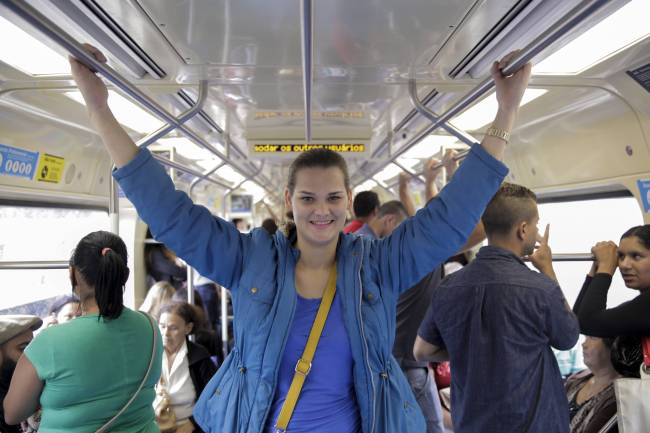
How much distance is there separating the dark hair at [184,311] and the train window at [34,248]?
1441mm

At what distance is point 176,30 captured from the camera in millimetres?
2150

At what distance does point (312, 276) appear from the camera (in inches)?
69.6

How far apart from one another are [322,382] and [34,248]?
14.6 feet

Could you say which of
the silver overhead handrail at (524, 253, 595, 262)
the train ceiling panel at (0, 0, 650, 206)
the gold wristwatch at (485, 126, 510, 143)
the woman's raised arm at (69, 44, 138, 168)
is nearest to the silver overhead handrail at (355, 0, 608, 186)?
the train ceiling panel at (0, 0, 650, 206)

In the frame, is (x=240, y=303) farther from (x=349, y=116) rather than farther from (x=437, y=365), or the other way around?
(x=437, y=365)

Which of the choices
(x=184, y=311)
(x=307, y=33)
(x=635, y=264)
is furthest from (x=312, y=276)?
(x=184, y=311)

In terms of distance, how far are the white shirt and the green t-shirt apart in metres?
1.31

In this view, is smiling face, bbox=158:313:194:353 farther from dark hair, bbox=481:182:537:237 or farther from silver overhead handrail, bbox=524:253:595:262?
silver overhead handrail, bbox=524:253:595:262

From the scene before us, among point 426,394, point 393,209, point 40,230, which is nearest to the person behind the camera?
point 426,394

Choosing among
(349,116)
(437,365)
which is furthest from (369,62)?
(437,365)

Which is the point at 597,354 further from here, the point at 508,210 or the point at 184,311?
the point at 184,311

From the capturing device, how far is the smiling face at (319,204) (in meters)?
1.72

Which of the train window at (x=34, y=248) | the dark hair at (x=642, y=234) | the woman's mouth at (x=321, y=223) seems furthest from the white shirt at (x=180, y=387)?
the dark hair at (x=642, y=234)

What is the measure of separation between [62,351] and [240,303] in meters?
1.07
